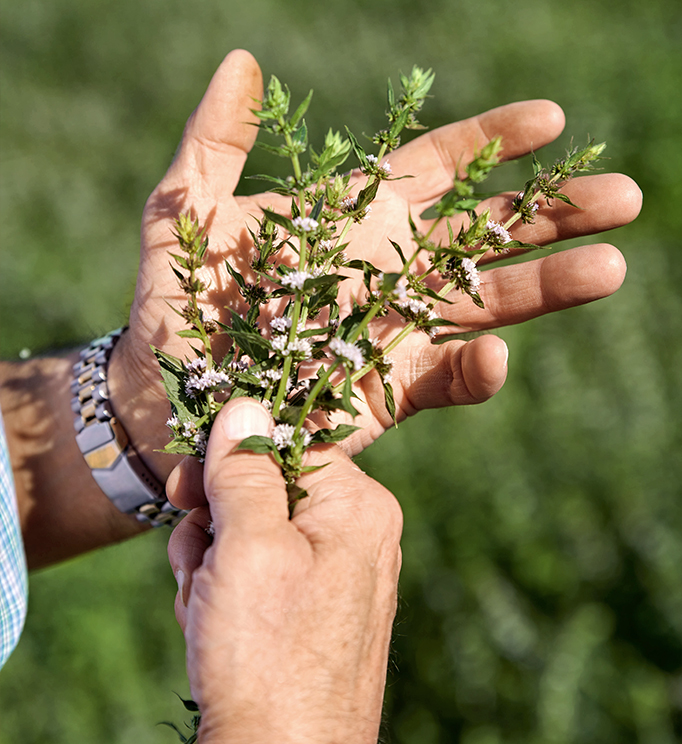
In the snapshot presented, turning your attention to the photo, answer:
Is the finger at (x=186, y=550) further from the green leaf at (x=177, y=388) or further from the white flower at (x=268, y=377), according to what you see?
the white flower at (x=268, y=377)

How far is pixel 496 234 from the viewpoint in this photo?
7.70ft

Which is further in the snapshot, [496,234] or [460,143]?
[460,143]

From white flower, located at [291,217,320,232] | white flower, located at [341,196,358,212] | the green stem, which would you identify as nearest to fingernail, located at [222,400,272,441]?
the green stem

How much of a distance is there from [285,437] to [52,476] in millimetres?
2239

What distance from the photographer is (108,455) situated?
3129mm

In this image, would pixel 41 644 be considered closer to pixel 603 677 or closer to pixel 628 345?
pixel 603 677

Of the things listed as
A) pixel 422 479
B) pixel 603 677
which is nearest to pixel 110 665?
pixel 422 479

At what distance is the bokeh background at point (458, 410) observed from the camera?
12.9 ft

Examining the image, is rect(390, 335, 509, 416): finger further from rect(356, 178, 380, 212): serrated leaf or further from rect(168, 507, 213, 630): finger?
rect(168, 507, 213, 630): finger

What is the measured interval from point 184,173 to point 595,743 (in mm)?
3928

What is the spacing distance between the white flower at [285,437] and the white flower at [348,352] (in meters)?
0.30

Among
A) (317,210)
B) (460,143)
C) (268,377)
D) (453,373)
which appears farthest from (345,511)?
(460,143)

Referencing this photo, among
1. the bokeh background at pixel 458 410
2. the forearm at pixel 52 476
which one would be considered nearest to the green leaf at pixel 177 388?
the forearm at pixel 52 476

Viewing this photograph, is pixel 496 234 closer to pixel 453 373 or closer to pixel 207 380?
pixel 453 373
